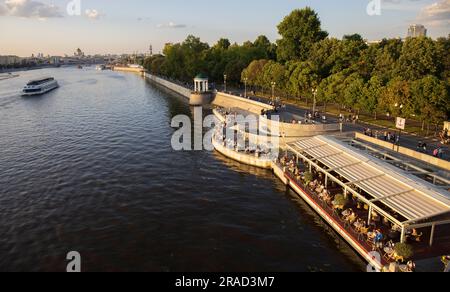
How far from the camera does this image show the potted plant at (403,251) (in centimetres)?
2255

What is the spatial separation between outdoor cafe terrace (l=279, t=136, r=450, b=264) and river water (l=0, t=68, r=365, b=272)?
2099 mm

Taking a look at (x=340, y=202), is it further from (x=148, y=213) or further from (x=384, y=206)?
(x=148, y=213)

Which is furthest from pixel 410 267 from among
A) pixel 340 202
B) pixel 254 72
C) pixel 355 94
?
pixel 254 72

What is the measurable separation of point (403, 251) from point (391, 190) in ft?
19.9

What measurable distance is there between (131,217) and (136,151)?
2302 centimetres

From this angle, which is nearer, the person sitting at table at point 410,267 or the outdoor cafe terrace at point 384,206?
the person sitting at table at point 410,267

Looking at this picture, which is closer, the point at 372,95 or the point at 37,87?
the point at 372,95

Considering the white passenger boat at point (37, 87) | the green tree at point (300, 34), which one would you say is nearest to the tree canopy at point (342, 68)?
Answer: the green tree at point (300, 34)

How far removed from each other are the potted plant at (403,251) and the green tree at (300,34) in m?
97.3

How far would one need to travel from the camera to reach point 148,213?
1335 inches

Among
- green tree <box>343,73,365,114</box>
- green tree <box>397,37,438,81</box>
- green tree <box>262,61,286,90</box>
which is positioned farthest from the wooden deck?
green tree <box>262,61,286,90</box>

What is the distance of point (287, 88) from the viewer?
276 ft

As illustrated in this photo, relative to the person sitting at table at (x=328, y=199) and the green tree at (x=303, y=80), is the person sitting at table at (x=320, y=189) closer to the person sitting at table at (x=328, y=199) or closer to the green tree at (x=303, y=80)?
the person sitting at table at (x=328, y=199)
